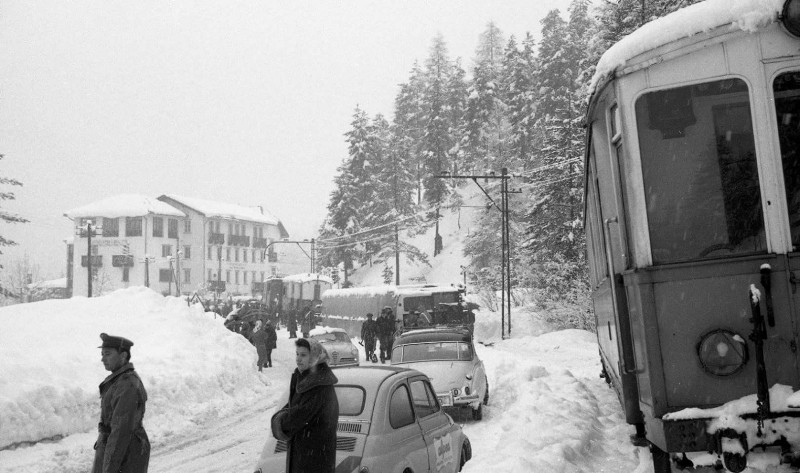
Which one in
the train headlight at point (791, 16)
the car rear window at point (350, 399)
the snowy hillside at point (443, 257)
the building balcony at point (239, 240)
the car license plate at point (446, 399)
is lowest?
the car license plate at point (446, 399)

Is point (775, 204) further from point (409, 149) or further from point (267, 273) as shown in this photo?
point (267, 273)

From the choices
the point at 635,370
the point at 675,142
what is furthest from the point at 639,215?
the point at 635,370

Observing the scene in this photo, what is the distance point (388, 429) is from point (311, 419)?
1.90 m

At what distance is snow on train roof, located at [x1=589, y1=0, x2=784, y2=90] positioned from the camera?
4930mm

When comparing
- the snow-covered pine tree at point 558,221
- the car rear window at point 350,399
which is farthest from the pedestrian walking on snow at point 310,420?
the snow-covered pine tree at point 558,221

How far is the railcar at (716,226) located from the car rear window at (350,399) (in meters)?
2.76

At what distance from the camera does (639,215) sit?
5.24 m

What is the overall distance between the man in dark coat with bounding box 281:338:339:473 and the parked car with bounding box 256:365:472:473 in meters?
0.99

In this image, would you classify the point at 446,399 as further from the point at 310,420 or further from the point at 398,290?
the point at 398,290

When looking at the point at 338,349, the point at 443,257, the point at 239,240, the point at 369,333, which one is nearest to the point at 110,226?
the point at 239,240

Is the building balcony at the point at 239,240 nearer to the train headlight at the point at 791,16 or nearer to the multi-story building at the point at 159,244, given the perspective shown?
the multi-story building at the point at 159,244

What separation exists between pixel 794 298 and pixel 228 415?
14608 millimetres

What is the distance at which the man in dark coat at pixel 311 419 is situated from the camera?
16.4ft

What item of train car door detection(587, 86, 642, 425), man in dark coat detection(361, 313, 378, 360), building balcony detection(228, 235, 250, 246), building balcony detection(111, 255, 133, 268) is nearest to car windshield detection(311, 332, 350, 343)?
man in dark coat detection(361, 313, 378, 360)
